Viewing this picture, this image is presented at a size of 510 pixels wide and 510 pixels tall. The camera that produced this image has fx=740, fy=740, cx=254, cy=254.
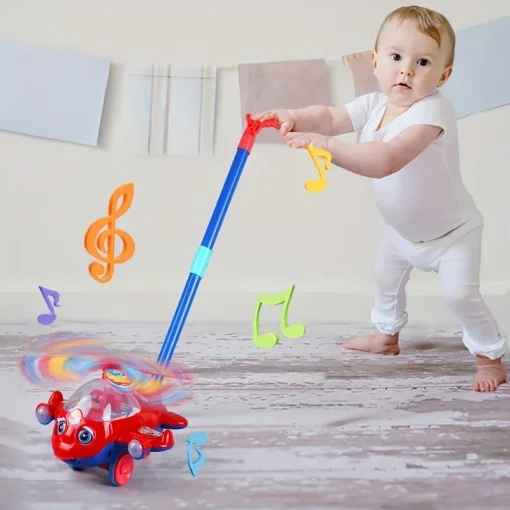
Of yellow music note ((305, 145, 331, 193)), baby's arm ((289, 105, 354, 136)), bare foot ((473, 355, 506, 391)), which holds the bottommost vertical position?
bare foot ((473, 355, 506, 391))

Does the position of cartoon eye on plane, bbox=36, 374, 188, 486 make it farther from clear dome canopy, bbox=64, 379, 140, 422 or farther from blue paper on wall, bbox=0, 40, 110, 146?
blue paper on wall, bbox=0, 40, 110, 146

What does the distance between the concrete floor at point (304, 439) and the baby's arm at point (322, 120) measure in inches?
14.7

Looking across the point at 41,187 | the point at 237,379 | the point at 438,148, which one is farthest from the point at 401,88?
the point at 41,187

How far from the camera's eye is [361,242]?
1.50 metres

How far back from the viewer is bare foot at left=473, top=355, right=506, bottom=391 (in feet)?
3.58

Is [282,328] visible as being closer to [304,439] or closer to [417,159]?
[304,439]

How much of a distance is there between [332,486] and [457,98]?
0.94 m

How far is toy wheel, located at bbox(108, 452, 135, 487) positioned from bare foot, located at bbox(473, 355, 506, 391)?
551 millimetres

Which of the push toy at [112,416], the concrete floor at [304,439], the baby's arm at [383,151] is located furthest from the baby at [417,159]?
the push toy at [112,416]

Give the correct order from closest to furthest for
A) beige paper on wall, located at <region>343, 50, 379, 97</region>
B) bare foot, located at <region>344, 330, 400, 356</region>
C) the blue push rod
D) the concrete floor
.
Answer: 1. the concrete floor
2. the blue push rod
3. bare foot, located at <region>344, 330, 400, 356</region>
4. beige paper on wall, located at <region>343, 50, 379, 97</region>

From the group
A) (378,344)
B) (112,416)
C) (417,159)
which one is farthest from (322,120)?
(112,416)

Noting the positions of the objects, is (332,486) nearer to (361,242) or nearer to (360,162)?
(360,162)

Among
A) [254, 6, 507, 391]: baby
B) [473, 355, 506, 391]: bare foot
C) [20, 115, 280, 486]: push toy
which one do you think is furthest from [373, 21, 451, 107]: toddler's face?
[473, 355, 506, 391]: bare foot

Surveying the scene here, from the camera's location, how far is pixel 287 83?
146 cm
